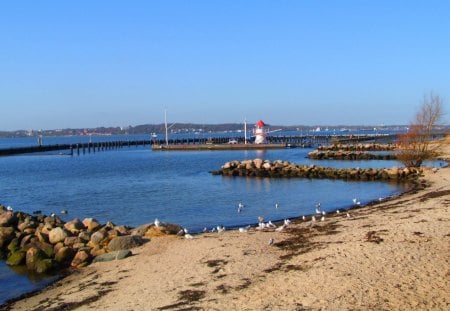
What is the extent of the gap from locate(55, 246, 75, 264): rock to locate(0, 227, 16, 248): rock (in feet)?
10.8

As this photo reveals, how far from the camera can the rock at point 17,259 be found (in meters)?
14.5

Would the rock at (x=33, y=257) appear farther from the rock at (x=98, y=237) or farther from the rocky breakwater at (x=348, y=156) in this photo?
the rocky breakwater at (x=348, y=156)

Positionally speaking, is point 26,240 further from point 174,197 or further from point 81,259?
point 174,197

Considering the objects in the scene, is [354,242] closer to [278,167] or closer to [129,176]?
[278,167]

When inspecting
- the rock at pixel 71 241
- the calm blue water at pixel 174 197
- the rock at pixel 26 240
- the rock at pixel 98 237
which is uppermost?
the rock at pixel 98 237

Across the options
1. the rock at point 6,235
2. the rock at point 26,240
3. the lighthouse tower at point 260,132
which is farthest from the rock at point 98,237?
the lighthouse tower at point 260,132

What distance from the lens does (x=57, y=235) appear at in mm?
15750

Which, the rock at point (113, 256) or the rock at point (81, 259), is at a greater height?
the rock at point (113, 256)

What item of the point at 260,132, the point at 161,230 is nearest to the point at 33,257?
the point at 161,230

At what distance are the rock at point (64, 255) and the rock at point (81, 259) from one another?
0.37m

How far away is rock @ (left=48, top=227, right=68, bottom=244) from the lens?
51.5 ft

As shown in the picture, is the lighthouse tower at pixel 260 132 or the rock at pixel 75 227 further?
the lighthouse tower at pixel 260 132

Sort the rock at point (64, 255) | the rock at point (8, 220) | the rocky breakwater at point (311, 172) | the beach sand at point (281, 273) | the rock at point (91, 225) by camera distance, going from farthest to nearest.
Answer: the rocky breakwater at point (311, 172) → the rock at point (8, 220) → the rock at point (91, 225) → the rock at point (64, 255) → the beach sand at point (281, 273)

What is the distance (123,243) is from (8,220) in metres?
6.10
